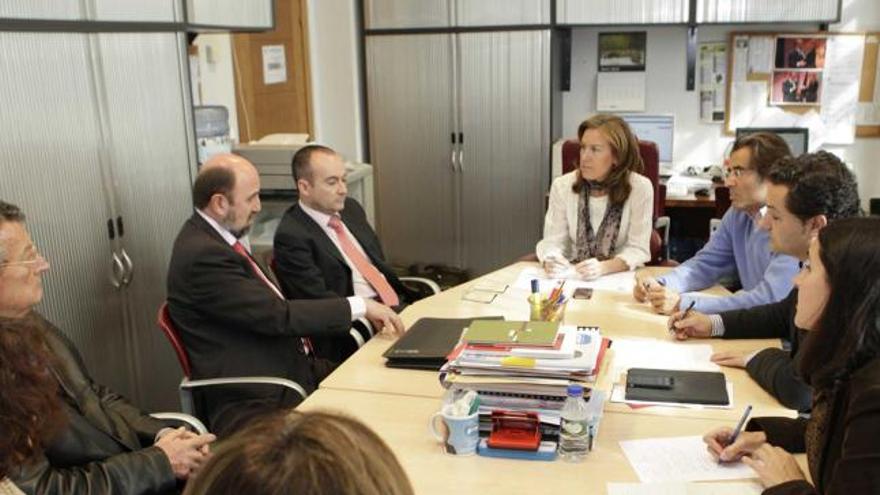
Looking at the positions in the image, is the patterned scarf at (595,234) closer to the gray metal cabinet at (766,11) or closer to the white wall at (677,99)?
the gray metal cabinet at (766,11)

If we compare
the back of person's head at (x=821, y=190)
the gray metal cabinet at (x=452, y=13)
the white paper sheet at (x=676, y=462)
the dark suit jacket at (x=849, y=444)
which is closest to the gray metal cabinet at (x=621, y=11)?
the gray metal cabinet at (x=452, y=13)

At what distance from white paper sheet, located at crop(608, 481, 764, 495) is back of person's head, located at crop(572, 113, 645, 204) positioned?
1.88 metres

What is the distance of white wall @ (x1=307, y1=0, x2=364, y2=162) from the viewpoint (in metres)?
5.06

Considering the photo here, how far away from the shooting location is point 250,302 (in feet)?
8.06

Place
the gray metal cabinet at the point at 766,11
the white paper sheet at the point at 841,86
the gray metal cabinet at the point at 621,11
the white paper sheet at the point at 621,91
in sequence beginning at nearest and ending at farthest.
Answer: the gray metal cabinet at the point at 766,11
the gray metal cabinet at the point at 621,11
the white paper sheet at the point at 841,86
the white paper sheet at the point at 621,91

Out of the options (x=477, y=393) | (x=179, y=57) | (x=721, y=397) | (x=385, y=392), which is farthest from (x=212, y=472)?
(x=179, y=57)

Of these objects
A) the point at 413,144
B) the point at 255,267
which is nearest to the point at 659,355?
the point at 255,267

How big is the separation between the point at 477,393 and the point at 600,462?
30cm

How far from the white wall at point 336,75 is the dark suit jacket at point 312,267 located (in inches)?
87.9

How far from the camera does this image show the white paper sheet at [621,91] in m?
4.98

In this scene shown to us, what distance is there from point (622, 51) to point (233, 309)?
3342mm

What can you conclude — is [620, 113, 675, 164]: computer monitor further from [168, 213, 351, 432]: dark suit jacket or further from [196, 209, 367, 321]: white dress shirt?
[168, 213, 351, 432]: dark suit jacket

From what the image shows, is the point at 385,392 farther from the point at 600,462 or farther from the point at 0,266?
the point at 0,266

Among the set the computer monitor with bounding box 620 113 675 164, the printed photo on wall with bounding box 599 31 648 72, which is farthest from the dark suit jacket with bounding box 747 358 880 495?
the printed photo on wall with bounding box 599 31 648 72
